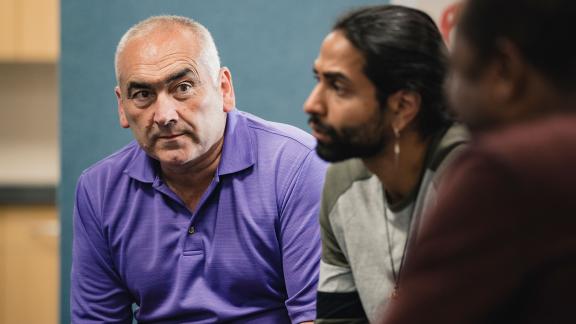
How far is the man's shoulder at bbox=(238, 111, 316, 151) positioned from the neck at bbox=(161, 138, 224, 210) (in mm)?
103

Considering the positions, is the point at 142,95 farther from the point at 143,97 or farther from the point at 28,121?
the point at 28,121

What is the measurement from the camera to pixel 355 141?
1300mm

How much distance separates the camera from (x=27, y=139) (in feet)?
15.0

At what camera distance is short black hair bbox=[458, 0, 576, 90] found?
2.38ft

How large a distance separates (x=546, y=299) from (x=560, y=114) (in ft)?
0.56

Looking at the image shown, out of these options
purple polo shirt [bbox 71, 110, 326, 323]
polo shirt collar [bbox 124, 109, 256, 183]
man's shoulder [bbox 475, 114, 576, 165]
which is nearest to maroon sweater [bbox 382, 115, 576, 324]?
man's shoulder [bbox 475, 114, 576, 165]

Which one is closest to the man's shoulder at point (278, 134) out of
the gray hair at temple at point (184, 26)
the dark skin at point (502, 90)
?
the gray hair at temple at point (184, 26)

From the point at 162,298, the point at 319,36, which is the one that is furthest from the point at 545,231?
the point at 319,36

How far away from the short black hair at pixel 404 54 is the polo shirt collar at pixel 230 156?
1.78ft

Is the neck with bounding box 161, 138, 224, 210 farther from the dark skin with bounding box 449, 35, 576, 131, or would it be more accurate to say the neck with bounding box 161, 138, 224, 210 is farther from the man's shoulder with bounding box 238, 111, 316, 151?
the dark skin with bounding box 449, 35, 576, 131

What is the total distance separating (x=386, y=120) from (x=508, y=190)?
64cm

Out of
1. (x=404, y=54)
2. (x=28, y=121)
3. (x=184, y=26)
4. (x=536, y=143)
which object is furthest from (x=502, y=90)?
(x=28, y=121)

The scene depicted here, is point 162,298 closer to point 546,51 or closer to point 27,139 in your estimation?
point 546,51

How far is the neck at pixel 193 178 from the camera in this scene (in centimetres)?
182
